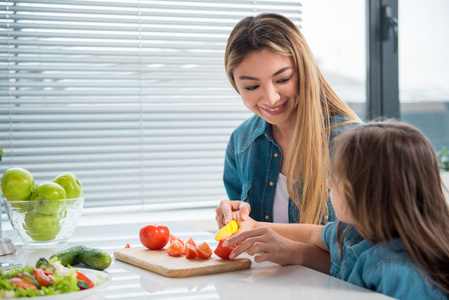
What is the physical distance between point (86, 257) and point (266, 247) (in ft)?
1.37

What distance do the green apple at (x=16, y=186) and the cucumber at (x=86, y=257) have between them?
395 mm

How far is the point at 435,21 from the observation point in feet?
9.51

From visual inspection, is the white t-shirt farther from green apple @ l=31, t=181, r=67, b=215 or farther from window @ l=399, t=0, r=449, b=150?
window @ l=399, t=0, r=449, b=150

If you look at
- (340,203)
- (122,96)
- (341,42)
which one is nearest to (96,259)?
(340,203)

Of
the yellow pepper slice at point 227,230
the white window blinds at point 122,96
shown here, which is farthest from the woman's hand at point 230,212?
the white window blinds at point 122,96

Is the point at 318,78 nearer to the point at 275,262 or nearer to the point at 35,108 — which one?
the point at 275,262

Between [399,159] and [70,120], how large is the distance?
1.69 m

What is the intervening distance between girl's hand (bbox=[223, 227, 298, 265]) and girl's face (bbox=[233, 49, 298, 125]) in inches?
19.2

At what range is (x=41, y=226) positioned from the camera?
63.8 inches

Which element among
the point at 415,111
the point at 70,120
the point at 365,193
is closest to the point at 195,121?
the point at 70,120

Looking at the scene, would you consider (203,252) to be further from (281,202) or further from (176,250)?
(281,202)

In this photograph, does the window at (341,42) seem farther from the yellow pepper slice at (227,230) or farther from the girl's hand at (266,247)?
the girl's hand at (266,247)


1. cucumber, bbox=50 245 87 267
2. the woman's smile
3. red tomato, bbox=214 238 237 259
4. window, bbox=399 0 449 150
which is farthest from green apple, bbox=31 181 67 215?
window, bbox=399 0 449 150

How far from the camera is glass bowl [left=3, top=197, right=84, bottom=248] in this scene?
5.26ft
